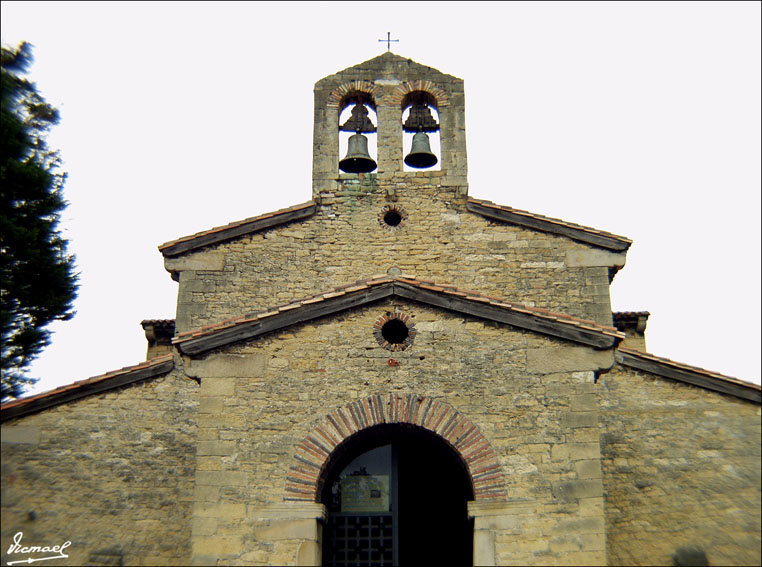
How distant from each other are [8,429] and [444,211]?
6741 mm

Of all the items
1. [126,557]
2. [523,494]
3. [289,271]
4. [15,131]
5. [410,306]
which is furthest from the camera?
[15,131]

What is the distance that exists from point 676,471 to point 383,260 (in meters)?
4.92

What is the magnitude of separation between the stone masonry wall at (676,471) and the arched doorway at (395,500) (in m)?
2.03

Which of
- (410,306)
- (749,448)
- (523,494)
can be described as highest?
(410,306)

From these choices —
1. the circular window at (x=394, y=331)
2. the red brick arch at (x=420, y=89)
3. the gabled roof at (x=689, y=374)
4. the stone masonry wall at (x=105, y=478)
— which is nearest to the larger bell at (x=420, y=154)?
the red brick arch at (x=420, y=89)

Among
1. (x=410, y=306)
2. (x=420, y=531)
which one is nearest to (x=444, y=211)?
(x=410, y=306)

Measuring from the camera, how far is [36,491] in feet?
32.5

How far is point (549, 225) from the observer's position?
11.6 meters

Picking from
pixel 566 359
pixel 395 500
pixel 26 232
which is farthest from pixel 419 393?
pixel 26 232

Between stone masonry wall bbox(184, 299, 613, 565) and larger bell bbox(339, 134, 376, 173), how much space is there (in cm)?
401

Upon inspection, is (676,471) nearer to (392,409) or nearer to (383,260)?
(392,409)

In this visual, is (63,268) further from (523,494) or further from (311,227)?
(523,494)

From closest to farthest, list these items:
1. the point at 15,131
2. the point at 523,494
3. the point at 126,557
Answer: the point at 523,494 < the point at 126,557 < the point at 15,131

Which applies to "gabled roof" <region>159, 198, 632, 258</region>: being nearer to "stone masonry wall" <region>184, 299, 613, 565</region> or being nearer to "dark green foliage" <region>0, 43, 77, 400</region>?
"dark green foliage" <region>0, 43, 77, 400</region>
